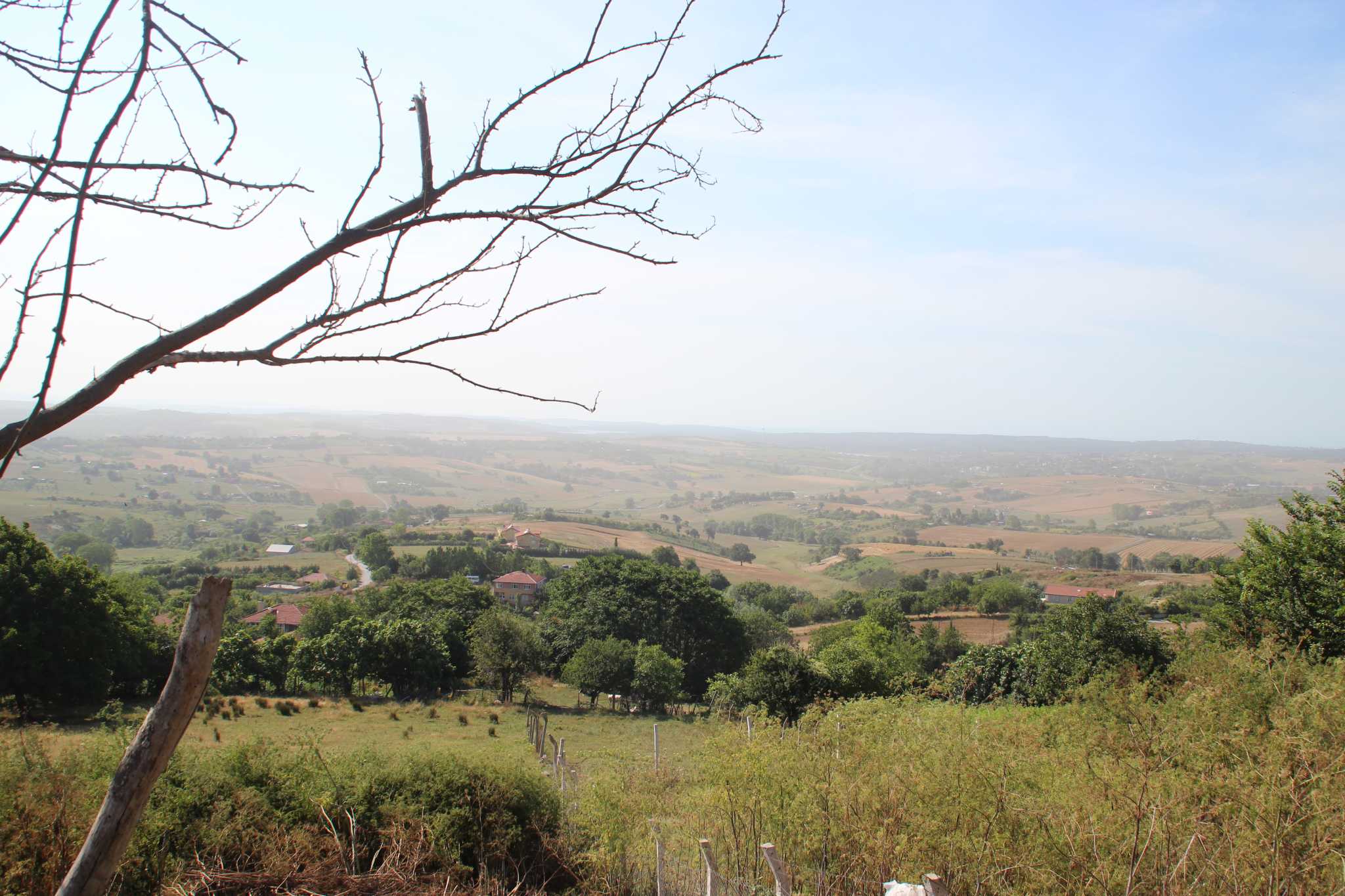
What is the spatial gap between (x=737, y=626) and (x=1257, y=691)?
29400mm

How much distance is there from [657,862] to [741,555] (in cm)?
7741

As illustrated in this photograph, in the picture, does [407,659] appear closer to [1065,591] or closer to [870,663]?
[870,663]

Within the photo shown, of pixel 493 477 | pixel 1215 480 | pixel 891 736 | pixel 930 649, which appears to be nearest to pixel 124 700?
pixel 891 736

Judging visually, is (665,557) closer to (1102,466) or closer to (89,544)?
(89,544)

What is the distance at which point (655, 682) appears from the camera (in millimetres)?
28922

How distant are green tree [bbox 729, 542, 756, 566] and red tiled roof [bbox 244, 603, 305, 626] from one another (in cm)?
4998

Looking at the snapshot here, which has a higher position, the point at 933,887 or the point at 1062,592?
the point at 933,887

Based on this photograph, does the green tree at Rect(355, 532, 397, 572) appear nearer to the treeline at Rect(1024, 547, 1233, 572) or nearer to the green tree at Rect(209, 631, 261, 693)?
the green tree at Rect(209, 631, 261, 693)

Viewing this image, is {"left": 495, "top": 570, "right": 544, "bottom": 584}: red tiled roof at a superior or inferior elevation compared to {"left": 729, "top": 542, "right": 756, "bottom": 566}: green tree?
superior

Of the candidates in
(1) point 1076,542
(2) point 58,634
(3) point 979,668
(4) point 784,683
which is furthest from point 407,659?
(1) point 1076,542

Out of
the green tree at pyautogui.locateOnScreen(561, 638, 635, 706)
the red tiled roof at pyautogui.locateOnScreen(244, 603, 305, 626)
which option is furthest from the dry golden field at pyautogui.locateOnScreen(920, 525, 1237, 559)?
the red tiled roof at pyautogui.locateOnScreen(244, 603, 305, 626)

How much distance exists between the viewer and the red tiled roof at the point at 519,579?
50.2 metres

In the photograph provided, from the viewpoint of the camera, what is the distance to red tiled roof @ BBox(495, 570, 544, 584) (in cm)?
5019

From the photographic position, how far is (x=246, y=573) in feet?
181
